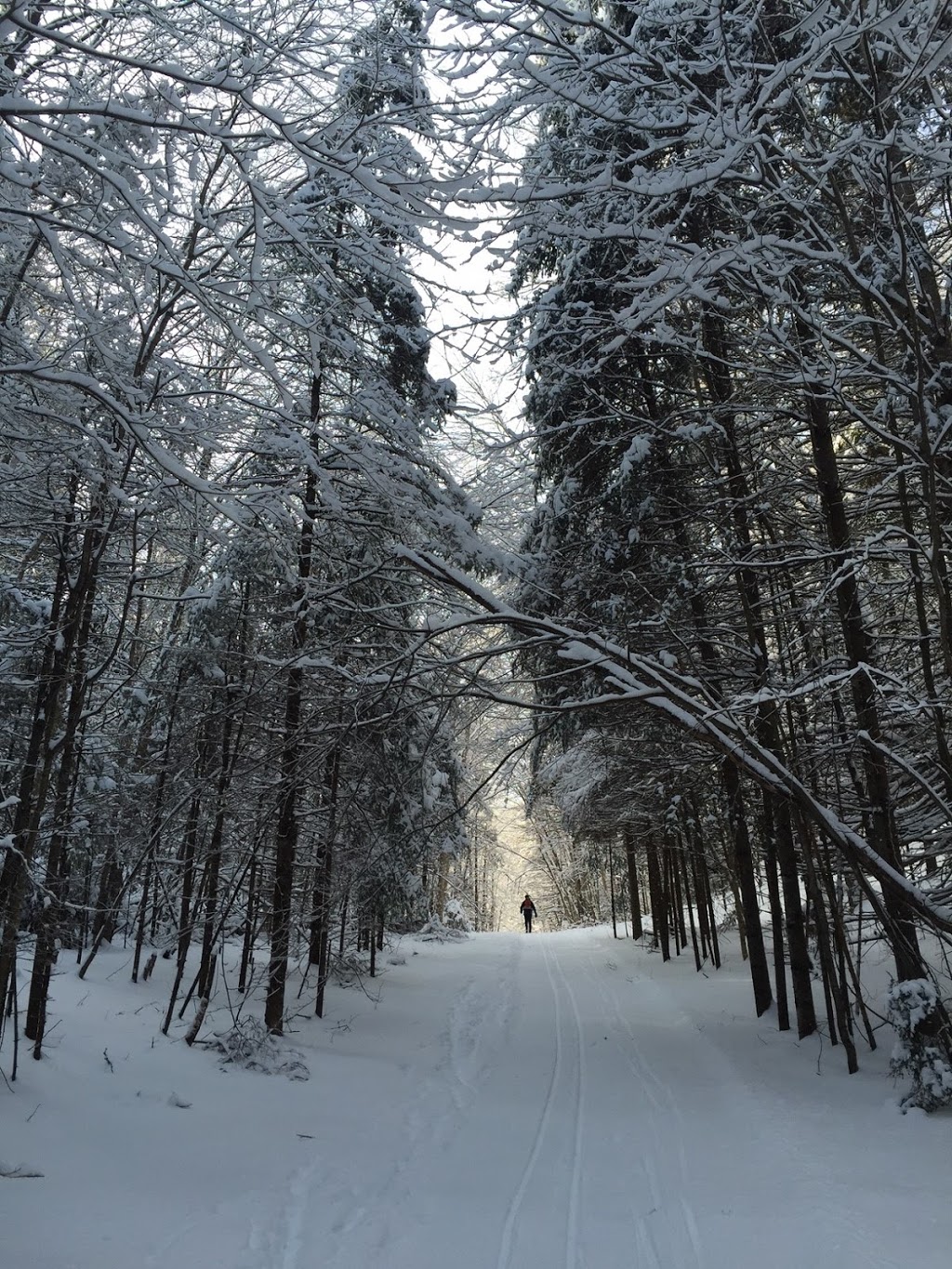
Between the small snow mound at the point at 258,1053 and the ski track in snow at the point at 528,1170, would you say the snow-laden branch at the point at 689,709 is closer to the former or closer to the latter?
the ski track in snow at the point at 528,1170

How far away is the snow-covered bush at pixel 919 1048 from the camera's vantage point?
6.18 metres

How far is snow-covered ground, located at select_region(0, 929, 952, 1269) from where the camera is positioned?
446cm

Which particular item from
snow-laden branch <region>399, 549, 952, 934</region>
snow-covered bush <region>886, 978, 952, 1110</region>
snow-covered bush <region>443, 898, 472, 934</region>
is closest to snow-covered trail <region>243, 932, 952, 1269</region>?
snow-covered bush <region>886, 978, 952, 1110</region>

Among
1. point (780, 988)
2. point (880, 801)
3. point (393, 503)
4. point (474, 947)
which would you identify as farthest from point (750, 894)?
point (474, 947)

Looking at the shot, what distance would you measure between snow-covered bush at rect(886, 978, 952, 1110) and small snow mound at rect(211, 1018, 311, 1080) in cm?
A: 563

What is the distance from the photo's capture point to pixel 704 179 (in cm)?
440

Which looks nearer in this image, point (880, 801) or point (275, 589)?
point (880, 801)

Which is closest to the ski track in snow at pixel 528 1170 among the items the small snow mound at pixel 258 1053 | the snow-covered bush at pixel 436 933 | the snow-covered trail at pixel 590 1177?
the snow-covered trail at pixel 590 1177

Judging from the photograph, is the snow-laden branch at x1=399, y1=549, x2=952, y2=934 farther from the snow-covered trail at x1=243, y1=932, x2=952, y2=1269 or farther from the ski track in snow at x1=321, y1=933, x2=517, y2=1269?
the ski track in snow at x1=321, y1=933, x2=517, y2=1269

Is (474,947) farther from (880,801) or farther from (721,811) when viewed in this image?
(880,801)

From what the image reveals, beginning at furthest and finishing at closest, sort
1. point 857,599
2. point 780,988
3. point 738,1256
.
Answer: point 780,988 < point 857,599 < point 738,1256

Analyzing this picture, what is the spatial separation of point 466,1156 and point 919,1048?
12.2 ft

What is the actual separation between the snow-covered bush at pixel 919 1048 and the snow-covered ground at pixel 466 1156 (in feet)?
0.62

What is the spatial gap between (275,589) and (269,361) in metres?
6.09
